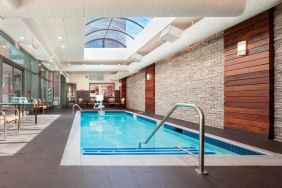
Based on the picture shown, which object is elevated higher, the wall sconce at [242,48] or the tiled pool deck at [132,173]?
the wall sconce at [242,48]

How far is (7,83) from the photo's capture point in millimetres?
8438

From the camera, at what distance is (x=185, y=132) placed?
6570 millimetres

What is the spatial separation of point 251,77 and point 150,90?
310 inches

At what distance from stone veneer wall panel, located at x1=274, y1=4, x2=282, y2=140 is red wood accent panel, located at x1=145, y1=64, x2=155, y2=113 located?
26.2 ft

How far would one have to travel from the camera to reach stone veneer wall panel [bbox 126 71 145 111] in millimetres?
15155

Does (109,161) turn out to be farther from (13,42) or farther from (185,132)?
(13,42)

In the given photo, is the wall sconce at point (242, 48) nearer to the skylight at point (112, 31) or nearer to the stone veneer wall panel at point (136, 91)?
the skylight at point (112, 31)

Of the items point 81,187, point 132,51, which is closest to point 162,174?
point 81,187

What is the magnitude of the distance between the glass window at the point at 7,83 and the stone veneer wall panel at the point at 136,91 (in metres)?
7.59

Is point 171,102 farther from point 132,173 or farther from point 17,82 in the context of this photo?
point 132,173

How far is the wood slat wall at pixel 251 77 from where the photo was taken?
196 inches

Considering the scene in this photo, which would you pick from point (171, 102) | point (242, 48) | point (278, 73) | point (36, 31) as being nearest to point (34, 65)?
point (36, 31)

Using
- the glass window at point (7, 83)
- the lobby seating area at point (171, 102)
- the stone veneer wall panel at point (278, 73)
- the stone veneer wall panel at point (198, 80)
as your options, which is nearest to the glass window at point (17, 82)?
the lobby seating area at point (171, 102)

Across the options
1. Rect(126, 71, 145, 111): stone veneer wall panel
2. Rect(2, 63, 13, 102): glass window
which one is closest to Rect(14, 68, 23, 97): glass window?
Rect(2, 63, 13, 102): glass window
